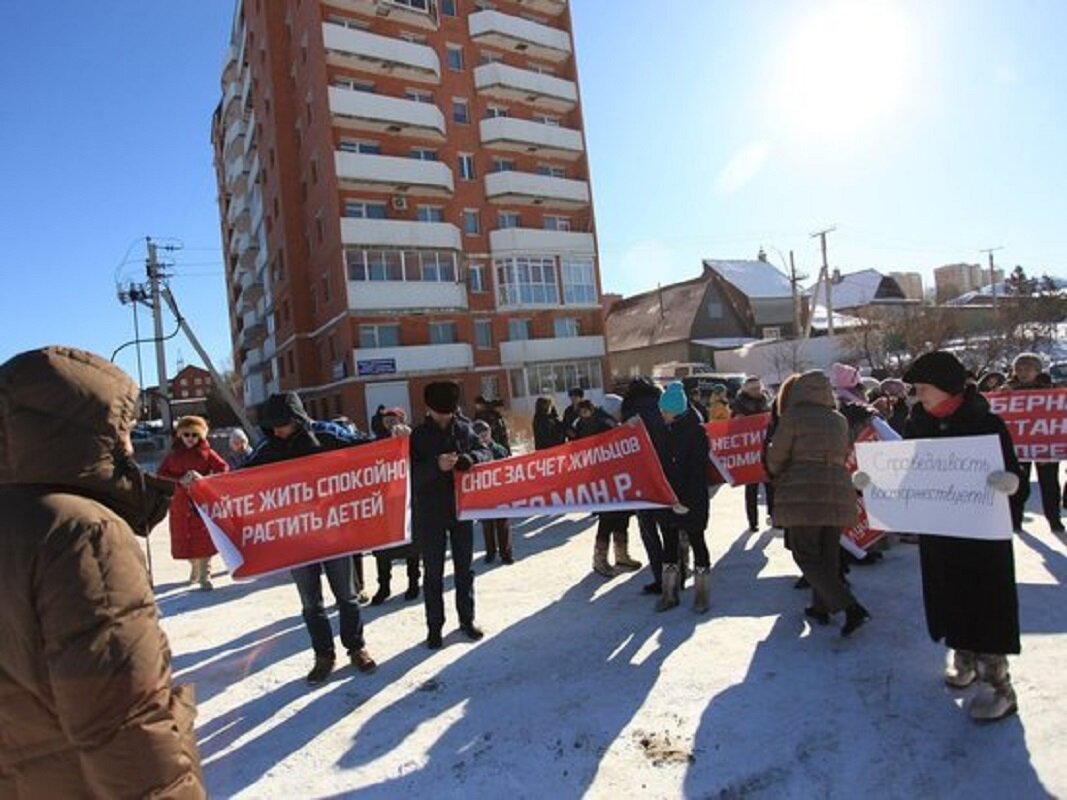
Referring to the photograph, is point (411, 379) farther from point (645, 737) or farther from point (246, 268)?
point (645, 737)

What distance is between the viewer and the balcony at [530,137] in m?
39.3

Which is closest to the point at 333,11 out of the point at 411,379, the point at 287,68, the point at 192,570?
the point at 287,68

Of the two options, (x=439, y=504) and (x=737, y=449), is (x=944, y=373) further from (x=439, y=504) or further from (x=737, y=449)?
(x=737, y=449)

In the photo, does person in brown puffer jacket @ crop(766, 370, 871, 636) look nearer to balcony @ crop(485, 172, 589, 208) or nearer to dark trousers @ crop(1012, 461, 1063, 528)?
dark trousers @ crop(1012, 461, 1063, 528)

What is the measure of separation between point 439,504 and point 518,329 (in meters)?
34.8

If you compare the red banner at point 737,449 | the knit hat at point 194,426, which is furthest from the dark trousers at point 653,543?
the knit hat at point 194,426

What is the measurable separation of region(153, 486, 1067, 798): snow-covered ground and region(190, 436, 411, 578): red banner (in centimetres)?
91

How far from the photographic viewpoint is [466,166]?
39.5 meters

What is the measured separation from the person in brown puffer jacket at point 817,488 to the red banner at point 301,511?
2971 mm

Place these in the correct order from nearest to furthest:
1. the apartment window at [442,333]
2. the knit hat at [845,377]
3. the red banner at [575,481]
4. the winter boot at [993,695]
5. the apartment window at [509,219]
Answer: the winter boot at [993,695]
the red banner at [575,481]
the knit hat at [845,377]
the apartment window at [442,333]
the apartment window at [509,219]

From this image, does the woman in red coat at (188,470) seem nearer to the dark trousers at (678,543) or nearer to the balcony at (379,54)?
the dark trousers at (678,543)

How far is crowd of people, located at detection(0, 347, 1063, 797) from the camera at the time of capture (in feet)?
5.85

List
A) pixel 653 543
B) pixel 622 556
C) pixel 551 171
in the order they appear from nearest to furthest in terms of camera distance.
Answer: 1. pixel 653 543
2. pixel 622 556
3. pixel 551 171

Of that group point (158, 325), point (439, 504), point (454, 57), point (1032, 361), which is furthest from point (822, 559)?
point (454, 57)
